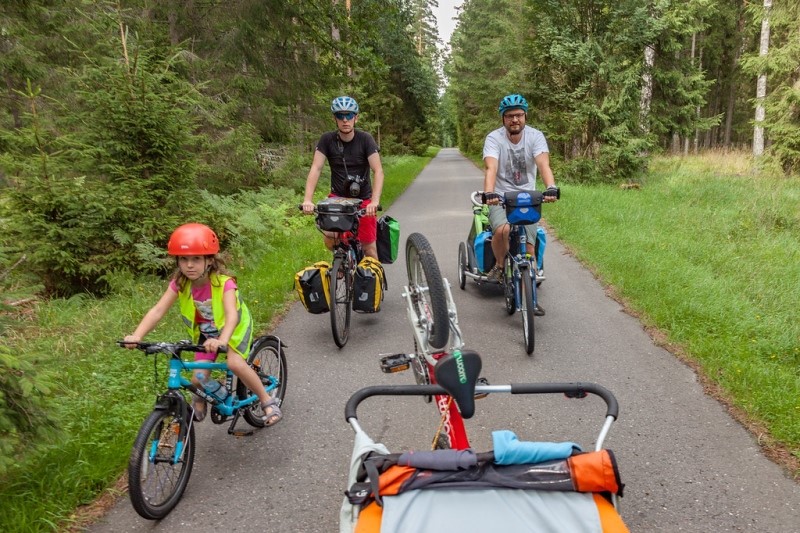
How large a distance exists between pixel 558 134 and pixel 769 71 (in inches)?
269

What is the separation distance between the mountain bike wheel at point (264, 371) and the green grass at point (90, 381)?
2.11 feet

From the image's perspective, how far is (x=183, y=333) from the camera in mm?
5492

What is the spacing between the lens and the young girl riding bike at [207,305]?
3.31m

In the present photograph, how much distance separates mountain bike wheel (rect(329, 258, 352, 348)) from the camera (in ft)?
17.4

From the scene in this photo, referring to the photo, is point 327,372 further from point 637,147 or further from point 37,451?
point 637,147

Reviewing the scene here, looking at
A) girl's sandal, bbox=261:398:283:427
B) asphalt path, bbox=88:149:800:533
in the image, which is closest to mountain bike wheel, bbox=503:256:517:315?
asphalt path, bbox=88:149:800:533

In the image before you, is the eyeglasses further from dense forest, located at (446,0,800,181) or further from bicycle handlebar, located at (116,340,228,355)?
dense forest, located at (446,0,800,181)

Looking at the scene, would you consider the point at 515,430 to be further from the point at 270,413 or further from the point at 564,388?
the point at 564,388

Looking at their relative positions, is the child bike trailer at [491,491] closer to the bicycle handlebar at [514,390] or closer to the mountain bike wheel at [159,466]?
the bicycle handlebar at [514,390]

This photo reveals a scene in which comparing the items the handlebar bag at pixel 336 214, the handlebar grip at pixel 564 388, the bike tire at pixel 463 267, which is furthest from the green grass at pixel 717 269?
the handlebar bag at pixel 336 214

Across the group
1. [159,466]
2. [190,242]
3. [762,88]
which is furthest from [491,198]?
[762,88]

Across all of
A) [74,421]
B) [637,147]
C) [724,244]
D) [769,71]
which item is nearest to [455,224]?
[724,244]

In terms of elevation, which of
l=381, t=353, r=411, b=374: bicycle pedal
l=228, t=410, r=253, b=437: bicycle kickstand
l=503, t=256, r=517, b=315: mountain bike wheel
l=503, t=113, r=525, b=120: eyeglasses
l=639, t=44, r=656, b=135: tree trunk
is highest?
l=639, t=44, r=656, b=135: tree trunk

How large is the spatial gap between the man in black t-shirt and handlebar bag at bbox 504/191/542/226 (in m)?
1.40
